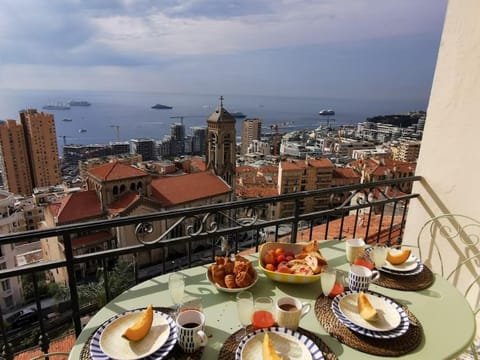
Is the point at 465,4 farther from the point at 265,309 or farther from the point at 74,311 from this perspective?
the point at 74,311

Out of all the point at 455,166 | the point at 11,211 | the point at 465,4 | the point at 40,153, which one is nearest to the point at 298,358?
the point at 455,166

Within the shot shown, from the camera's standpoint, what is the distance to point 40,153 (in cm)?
3922

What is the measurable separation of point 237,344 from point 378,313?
676 millimetres

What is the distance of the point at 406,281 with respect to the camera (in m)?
1.64

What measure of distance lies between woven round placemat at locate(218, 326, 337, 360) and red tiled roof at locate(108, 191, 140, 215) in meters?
19.1

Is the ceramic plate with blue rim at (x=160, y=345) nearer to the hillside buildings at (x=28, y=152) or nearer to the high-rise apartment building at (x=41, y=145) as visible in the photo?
the hillside buildings at (x=28, y=152)

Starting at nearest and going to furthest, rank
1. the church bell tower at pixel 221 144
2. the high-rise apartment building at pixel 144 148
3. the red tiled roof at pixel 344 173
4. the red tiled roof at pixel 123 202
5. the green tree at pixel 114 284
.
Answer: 1. the green tree at pixel 114 284
2. the red tiled roof at pixel 123 202
3. the church bell tower at pixel 221 144
4. the red tiled roof at pixel 344 173
5. the high-rise apartment building at pixel 144 148

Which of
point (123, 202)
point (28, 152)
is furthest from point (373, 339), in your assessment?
point (28, 152)

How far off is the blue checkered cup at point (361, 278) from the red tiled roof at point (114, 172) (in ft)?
67.3

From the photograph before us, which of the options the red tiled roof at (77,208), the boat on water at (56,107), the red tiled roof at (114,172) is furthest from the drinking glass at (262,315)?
the boat on water at (56,107)

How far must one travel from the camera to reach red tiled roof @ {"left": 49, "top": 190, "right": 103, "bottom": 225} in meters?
18.2

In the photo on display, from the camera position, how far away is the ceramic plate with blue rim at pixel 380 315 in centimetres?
118

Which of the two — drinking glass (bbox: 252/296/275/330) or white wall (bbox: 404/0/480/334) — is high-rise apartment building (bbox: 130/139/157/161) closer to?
white wall (bbox: 404/0/480/334)

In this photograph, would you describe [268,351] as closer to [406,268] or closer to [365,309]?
[365,309]
